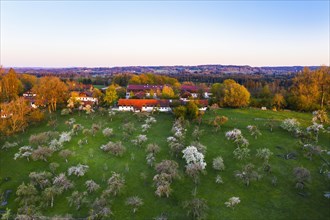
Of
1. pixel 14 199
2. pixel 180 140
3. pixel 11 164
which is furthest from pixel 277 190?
pixel 11 164

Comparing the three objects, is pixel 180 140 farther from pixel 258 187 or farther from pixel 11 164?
pixel 11 164

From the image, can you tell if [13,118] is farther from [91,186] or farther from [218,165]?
[218,165]

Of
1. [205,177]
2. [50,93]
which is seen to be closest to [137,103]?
[50,93]

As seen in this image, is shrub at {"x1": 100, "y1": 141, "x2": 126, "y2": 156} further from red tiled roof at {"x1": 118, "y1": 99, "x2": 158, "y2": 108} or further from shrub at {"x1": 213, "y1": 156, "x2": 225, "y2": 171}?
red tiled roof at {"x1": 118, "y1": 99, "x2": 158, "y2": 108}

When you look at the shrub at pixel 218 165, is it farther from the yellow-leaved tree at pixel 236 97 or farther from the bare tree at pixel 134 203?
the yellow-leaved tree at pixel 236 97

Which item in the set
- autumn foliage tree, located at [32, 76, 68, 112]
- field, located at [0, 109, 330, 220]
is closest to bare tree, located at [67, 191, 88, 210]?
field, located at [0, 109, 330, 220]
